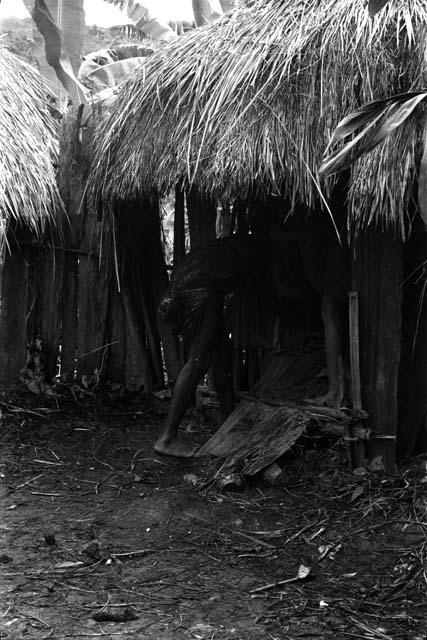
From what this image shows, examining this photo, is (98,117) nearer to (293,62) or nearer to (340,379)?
(293,62)

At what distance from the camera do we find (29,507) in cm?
457

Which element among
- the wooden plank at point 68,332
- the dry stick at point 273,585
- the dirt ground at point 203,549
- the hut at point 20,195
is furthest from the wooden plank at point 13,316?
the dry stick at point 273,585

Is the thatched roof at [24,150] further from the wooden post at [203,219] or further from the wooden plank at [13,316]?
the wooden post at [203,219]

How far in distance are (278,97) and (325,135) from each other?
0.37m

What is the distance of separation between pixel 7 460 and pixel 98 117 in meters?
2.75

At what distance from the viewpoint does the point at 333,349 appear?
491 centimetres

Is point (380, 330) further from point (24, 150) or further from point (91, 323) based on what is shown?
point (24, 150)

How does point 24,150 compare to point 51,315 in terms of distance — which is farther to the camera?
point 51,315

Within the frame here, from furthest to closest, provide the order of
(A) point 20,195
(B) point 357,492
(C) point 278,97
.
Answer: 1. (A) point 20,195
2. (C) point 278,97
3. (B) point 357,492

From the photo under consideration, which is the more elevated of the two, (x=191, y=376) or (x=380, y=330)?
(x=380, y=330)

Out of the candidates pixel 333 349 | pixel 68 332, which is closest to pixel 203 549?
pixel 333 349

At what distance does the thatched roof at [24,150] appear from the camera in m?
6.12

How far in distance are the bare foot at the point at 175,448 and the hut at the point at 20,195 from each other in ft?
6.32

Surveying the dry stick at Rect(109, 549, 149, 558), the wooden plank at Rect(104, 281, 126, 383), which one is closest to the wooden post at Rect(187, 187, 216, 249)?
the wooden plank at Rect(104, 281, 126, 383)
